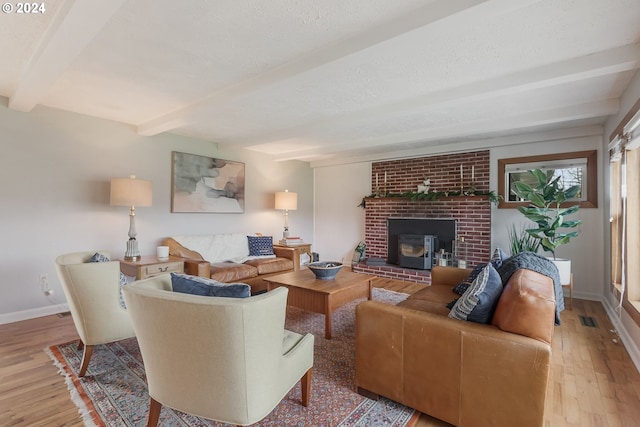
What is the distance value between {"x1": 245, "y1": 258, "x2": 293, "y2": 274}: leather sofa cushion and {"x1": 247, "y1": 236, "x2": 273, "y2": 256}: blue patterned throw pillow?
416mm

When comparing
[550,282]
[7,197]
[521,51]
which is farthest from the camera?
[7,197]

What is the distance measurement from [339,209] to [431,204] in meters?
1.97

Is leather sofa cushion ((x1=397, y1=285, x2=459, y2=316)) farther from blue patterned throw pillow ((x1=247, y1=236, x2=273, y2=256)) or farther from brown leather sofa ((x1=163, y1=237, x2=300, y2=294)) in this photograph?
blue patterned throw pillow ((x1=247, y1=236, x2=273, y2=256))

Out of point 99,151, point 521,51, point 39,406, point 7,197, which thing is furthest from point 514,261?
point 7,197

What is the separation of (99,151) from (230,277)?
2262 mm

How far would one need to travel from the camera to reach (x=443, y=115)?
362 centimetres

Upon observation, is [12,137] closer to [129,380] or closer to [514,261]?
[129,380]

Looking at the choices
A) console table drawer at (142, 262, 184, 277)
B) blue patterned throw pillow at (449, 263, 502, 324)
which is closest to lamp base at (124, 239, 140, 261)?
console table drawer at (142, 262, 184, 277)

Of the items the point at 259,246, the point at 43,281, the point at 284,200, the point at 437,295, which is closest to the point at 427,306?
the point at 437,295

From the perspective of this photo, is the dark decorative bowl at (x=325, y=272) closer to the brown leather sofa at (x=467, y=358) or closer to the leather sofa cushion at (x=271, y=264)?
the leather sofa cushion at (x=271, y=264)

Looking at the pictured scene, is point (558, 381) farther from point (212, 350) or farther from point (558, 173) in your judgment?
point (558, 173)

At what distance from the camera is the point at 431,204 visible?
5191 mm

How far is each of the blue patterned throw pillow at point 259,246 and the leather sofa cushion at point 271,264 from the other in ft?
1.37

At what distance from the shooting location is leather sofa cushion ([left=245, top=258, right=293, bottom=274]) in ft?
13.7
